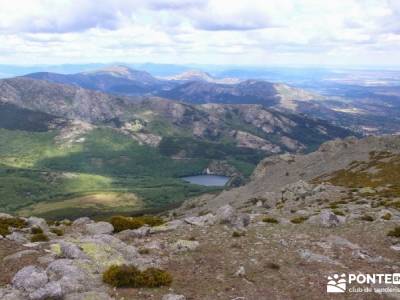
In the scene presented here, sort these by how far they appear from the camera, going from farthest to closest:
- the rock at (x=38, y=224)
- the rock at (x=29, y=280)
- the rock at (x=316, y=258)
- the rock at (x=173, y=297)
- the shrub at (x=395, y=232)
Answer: the rock at (x=38, y=224) < the shrub at (x=395, y=232) < the rock at (x=316, y=258) < the rock at (x=29, y=280) < the rock at (x=173, y=297)

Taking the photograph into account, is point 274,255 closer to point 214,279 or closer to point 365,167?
point 214,279

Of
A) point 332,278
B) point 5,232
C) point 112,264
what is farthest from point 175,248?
point 5,232

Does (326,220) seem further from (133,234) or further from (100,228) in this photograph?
(100,228)

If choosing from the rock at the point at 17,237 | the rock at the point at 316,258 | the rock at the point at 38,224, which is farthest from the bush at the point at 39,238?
the rock at the point at 316,258

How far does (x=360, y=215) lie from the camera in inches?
1839

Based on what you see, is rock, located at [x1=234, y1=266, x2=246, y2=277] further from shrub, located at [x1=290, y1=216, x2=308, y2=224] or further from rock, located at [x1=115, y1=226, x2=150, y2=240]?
shrub, located at [x1=290, y1=216, x2=308, y2=224]

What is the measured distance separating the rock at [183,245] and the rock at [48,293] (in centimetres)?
1091

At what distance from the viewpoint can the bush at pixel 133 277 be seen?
23875mm

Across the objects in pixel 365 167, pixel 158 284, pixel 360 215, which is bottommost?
pixel 365 167

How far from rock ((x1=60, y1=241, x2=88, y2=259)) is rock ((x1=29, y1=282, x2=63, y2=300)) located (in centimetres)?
495

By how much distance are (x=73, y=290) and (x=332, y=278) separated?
15.1 metres

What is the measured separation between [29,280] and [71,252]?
14.3ft

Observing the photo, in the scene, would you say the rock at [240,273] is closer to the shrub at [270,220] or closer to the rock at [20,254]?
the rock at [20,254]

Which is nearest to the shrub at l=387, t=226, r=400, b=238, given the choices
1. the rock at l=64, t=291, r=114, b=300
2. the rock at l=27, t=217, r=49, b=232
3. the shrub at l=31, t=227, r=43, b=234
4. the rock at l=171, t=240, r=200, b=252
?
the rock at l=171, t=240, r=200, b=252
